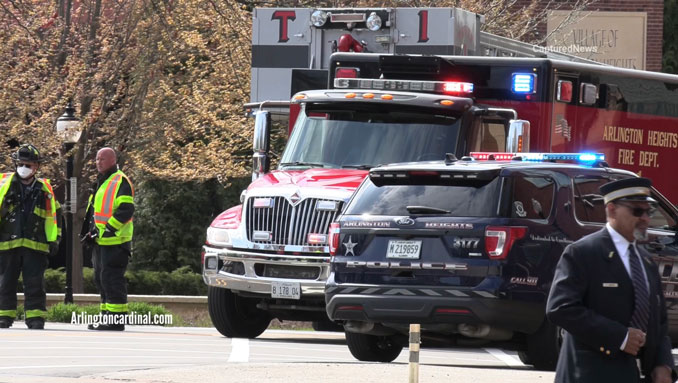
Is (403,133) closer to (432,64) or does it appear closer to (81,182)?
(432,64)

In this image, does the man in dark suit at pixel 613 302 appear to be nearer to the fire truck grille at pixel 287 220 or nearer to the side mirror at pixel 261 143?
the fire truck grille at pixel 287 220

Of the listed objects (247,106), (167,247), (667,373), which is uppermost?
(247,106)

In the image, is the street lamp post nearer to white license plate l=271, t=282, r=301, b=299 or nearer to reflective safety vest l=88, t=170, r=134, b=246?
reflective safety vest l=88, t=170, r=134, b=246

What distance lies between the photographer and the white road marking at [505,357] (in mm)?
14461

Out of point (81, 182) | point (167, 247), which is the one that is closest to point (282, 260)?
point (81, 182)

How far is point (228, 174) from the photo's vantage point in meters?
32.6

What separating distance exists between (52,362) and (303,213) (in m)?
3.23

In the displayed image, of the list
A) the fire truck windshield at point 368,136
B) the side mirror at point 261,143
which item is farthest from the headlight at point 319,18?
the fire truck windshield at point 368,136

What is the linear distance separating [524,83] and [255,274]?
3227 millimetres

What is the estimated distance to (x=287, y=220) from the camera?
614 inches

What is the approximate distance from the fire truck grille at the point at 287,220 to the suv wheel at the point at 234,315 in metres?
0.91

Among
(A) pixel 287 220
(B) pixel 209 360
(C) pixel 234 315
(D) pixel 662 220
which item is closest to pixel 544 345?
(D) pixel 662 220

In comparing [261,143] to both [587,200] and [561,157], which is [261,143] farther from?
[587,200]

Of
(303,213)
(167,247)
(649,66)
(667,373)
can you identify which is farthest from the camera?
(167,247)
